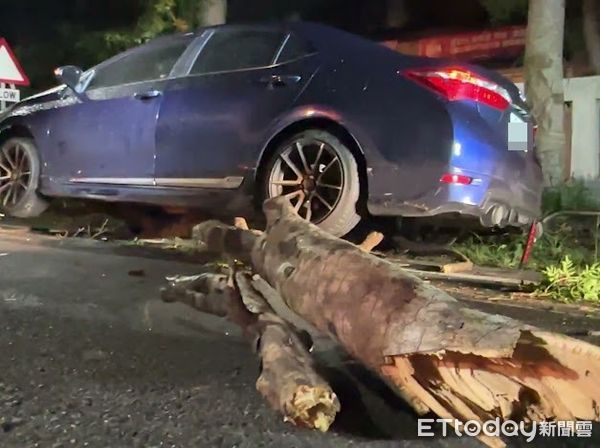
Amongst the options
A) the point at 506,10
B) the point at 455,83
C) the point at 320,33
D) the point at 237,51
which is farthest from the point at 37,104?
the point at 506,10

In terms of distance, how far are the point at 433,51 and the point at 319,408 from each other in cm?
1152

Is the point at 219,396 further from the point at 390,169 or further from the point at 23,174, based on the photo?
the point at 23,174

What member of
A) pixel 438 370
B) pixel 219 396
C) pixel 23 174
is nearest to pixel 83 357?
pixel 219 396

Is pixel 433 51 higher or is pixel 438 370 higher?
pixel 433 51

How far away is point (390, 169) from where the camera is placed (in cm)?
460

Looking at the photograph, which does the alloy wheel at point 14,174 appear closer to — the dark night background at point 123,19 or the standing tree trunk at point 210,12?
the standing tree trunk at point 210,12

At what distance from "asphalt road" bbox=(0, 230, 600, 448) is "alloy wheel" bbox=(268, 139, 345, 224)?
1.16 meters

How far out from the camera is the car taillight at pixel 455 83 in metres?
4.49

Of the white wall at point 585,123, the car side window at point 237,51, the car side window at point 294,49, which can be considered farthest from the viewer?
the white wall at point 585,123

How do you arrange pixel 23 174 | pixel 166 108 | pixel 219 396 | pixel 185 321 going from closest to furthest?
pixel 219 396 < pixel 185 321 < pixel 166 108 < pixel 23 174

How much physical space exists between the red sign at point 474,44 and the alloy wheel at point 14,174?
277 inches

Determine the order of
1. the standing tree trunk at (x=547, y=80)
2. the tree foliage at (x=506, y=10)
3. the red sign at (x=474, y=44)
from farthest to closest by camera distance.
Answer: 1. the red sign at (x=474, y=44)
2. the tree foliage at (x=506, y=10)
3. the standing tree trunk at (x=547, y=80)

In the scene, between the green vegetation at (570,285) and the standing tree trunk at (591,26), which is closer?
the green vegetation at (570,285)

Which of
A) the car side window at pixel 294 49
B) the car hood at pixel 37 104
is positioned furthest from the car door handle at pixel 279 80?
the car hood at pixel 37 104
